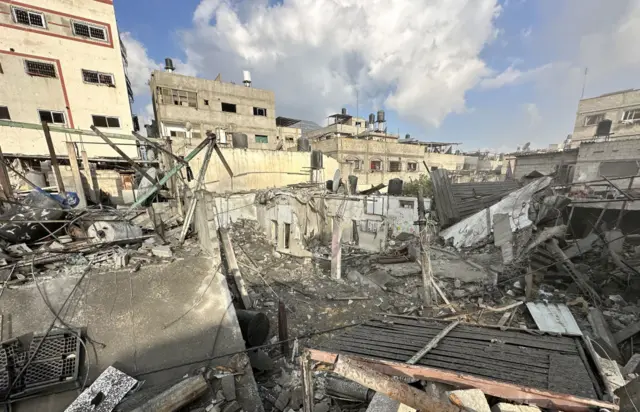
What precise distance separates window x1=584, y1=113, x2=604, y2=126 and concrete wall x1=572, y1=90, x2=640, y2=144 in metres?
0.17

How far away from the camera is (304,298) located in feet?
23.5

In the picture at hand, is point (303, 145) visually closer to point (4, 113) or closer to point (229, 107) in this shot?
point (229, 107)

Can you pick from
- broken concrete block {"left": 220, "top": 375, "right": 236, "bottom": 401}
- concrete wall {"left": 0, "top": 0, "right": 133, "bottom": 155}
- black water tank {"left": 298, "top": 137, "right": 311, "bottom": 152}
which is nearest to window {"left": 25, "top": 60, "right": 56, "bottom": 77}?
concrete wall {"left": 0, "top": 0, "right": 133, "bottom": 155}

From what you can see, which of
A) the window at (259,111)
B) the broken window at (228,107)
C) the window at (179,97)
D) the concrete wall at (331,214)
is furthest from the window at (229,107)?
the concrete wall at (331,214)

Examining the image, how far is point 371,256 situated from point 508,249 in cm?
496

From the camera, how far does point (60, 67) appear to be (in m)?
14.1

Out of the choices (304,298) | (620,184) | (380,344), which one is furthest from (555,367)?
(620,184)

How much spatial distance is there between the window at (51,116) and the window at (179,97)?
5.75m

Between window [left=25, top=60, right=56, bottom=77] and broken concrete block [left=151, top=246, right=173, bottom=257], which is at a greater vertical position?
window [left=25, top=60, right=56, bottom=77]

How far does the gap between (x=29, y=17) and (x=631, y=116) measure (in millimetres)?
42128

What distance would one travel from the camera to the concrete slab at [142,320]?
11.0ft

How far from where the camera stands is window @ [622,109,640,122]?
2017 centimetres

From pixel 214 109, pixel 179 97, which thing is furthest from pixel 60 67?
pixel 214 109

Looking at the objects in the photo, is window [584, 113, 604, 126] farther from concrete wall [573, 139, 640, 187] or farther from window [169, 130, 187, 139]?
window [169, 130, 187, 139]
